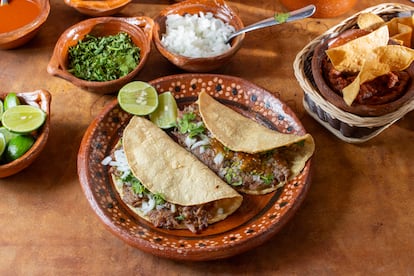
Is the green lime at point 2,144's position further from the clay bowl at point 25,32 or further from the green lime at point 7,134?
the clay bowl at point 25,32

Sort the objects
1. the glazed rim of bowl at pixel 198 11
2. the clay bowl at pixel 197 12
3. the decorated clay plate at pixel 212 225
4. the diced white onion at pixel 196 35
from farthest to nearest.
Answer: the glazed rim of bowl at pixel 198 11
the diced white onion at pixel 196 35
the clay bowl at pixel 197 12
the decorated clay plate at pixel 212 225

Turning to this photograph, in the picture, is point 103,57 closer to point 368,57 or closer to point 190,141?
point 190,141

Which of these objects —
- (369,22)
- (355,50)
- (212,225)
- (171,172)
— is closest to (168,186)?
(171,172)

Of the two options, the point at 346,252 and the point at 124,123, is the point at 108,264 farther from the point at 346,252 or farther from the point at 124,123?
the point at 346,252

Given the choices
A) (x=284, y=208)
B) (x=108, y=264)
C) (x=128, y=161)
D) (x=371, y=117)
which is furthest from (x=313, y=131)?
(x=108, y=264)

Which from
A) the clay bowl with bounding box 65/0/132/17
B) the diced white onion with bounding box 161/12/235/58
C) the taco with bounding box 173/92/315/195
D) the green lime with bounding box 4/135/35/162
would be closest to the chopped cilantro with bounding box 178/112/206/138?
the taco with bounding box 173/92/315/195

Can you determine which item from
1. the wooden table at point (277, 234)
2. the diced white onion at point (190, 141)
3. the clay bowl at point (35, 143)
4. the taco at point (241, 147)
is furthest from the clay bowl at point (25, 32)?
the diced white onion at point (190, 141)
